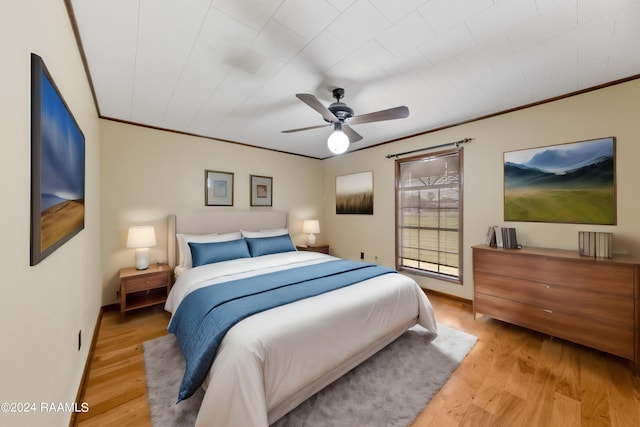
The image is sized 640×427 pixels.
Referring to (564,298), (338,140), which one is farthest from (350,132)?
(564,298)

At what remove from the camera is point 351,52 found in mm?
1872

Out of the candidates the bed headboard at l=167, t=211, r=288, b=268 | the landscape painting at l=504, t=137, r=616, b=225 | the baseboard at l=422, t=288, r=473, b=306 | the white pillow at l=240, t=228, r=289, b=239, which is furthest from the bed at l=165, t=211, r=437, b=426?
the landscape painting at l=504, t=137, r=616, b=225

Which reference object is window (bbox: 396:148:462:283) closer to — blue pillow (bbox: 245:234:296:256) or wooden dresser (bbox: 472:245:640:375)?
wooden dresser (bbox: 472:245:640:375)

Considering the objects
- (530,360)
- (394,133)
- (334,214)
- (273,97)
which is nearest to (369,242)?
(334,214)

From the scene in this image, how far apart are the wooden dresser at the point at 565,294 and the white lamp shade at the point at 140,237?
4.05 m

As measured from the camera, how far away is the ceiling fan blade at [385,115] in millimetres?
2139

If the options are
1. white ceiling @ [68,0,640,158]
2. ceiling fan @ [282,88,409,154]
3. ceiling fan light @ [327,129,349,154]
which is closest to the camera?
white ceiling @ [68,0,640,158]

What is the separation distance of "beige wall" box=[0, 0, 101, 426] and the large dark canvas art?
0.03 m

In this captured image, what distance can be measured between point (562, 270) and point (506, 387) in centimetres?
129

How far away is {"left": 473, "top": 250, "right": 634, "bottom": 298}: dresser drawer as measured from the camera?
6.85 feet

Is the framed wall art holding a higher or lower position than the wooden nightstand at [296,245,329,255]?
higher

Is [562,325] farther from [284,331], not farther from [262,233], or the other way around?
[262,233]

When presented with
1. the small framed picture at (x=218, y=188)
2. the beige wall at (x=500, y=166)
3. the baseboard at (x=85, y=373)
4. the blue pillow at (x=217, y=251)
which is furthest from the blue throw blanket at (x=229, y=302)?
the small framed picture at (x=218, y=188)

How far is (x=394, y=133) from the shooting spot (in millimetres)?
Answer: 3881
